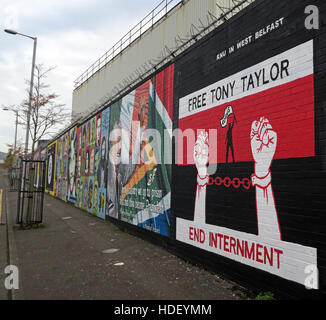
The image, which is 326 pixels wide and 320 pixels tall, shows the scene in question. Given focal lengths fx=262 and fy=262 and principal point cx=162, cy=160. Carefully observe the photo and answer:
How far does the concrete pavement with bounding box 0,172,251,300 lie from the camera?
421cm

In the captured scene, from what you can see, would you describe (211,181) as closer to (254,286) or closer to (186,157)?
(186,157)

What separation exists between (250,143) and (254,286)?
2.33 meters

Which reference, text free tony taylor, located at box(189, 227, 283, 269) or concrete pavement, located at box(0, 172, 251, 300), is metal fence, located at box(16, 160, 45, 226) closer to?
concrete pavement, located at box(0, 172, 251, 300)

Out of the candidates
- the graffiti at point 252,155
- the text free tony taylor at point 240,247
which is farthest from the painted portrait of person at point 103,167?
the text free tony taylor at point 240,247

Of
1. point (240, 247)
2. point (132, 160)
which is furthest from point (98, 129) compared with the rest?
point (240, 247)

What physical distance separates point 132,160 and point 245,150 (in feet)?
16.4

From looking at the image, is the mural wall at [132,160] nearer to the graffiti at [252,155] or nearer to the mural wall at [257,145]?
the mural wall at [257,145]

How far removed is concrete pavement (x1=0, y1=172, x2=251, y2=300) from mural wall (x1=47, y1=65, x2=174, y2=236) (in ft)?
3.64

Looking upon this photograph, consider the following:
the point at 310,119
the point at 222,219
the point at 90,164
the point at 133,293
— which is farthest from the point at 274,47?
the point at 90,164

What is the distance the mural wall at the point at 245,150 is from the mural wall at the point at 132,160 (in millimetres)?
62

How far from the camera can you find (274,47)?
4160 mm

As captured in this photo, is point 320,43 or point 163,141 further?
point 163,141

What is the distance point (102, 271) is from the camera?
526 centimetres

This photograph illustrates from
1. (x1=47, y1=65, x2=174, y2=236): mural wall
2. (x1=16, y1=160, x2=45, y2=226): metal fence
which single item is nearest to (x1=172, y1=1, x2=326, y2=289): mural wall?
(x1=47, y1=65, x2=174, y2=236): mural wall
